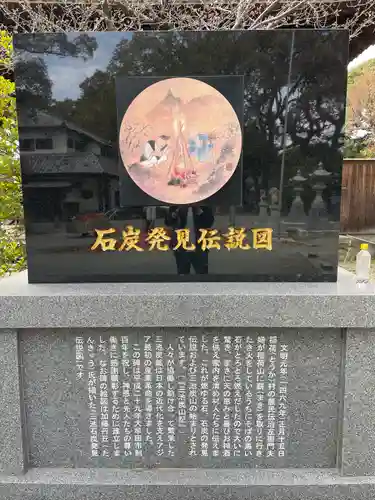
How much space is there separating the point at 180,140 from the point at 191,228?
551 mm

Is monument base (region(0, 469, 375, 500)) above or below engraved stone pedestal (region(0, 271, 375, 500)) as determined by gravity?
below

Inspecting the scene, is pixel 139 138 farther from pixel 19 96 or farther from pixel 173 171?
pixel 19 96

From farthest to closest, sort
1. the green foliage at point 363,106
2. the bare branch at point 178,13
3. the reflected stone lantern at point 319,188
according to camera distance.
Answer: the green foliage at point 363,106, the bare branch at point 178,13, the reflected stone lantern at point 319,188

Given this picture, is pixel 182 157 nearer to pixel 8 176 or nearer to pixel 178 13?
pixel 8 176

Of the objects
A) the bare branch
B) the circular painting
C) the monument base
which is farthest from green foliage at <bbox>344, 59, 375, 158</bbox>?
the monument base

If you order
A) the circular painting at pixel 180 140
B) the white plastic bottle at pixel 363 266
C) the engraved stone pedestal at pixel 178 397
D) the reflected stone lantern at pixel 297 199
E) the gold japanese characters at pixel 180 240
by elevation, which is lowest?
the engraved stone pedestal at pixel 178 397

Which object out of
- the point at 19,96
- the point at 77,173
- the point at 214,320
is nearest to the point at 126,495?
the point at 214,320

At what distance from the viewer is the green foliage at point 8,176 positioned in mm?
3623

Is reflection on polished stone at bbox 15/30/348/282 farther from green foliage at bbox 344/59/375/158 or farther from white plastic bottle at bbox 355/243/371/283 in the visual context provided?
green foliage at bbox 344/59/375/158

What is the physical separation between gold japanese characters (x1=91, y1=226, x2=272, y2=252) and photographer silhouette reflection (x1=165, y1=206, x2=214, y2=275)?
15mm

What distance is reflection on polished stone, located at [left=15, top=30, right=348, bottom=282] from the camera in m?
2.36

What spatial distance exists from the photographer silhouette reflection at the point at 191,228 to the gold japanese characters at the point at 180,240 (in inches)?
Answer: 0.6

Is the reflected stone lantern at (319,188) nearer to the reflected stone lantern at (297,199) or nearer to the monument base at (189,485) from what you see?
the reflected stone lantern at (297,199)

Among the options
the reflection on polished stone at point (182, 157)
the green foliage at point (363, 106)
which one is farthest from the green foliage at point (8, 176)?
the green foliage at point (363, 106)
